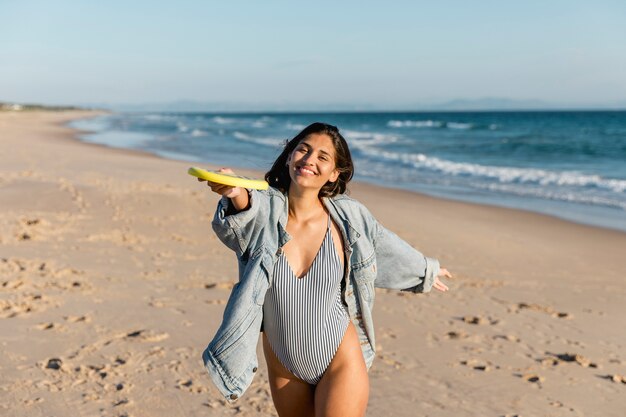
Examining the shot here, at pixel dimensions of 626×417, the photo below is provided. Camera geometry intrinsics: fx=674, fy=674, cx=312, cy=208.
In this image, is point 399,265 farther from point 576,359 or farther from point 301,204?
point 576,359

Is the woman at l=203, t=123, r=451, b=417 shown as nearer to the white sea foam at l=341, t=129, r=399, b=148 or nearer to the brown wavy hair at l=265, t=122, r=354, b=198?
the brown wavy hair at l=265, t=122, r=354, b=198

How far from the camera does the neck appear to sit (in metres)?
2.93

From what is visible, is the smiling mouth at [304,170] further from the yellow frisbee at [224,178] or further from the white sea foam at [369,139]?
the white sea foam at [369,139]

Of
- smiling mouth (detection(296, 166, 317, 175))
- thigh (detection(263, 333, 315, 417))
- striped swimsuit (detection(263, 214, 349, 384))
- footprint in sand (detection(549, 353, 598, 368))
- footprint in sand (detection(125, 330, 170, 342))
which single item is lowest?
footprint in sand (detection(549, 353, 598, 368))

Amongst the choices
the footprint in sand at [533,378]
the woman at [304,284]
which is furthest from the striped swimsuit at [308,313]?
the footprint in sand at [533,378]

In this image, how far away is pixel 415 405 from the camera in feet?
15.6

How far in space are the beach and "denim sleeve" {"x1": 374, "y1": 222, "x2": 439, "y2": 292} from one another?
1.77m

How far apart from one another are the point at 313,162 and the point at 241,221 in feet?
1.51

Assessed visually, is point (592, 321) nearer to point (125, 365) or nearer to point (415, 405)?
point (415, 405)

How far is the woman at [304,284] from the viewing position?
108 inches

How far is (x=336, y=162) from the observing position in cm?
302

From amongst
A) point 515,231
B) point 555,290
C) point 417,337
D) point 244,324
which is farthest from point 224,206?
point 515,231

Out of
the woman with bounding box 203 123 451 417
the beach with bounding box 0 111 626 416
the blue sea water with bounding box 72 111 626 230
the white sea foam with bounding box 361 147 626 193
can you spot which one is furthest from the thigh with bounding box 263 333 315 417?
the white sea foam with bounding box 361 147 626 193

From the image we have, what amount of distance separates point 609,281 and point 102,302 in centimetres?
602
